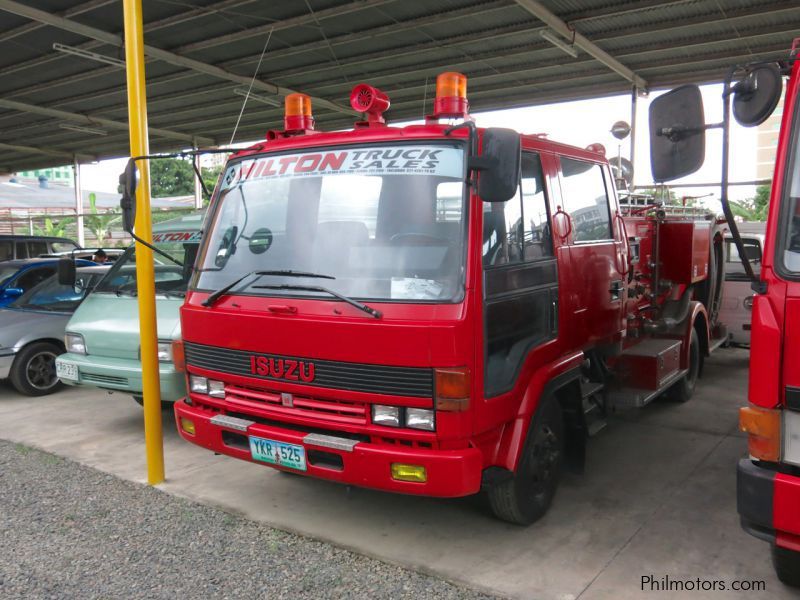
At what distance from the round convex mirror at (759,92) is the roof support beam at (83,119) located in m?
14.8

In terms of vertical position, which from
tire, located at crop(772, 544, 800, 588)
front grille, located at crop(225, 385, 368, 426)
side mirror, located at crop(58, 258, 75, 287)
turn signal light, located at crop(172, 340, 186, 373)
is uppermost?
side mirror, located at crop(58, 258, 75, 287)

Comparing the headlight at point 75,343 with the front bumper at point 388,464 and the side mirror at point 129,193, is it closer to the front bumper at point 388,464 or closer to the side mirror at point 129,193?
the side mirror at point 129,193

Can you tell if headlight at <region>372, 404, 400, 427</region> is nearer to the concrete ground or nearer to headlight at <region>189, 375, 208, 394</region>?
the concrete ground

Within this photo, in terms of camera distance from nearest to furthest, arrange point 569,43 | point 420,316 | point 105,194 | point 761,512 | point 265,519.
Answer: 1. point 761,512
2. point 420,316
3. point 265,519
4. point 569,43
5. point 105,194

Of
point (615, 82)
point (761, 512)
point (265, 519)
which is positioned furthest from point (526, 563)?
point (615, 82)

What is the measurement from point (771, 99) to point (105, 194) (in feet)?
163

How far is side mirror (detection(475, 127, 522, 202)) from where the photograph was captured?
305 centimetres

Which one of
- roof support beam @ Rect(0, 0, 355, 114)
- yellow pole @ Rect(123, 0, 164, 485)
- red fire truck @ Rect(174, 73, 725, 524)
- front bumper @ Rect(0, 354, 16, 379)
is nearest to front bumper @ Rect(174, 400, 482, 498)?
red fire truck @ Rect(174, 73, 725, 524)

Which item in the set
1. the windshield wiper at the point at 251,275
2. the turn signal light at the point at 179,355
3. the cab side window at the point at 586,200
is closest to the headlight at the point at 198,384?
the turn signal light at the point at 179,355

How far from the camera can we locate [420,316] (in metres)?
3.08

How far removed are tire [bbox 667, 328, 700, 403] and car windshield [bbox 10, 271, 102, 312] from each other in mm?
6664

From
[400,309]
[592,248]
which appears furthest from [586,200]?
[400,309]

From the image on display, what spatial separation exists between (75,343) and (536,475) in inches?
167

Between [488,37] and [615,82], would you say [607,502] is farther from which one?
[615,82]
